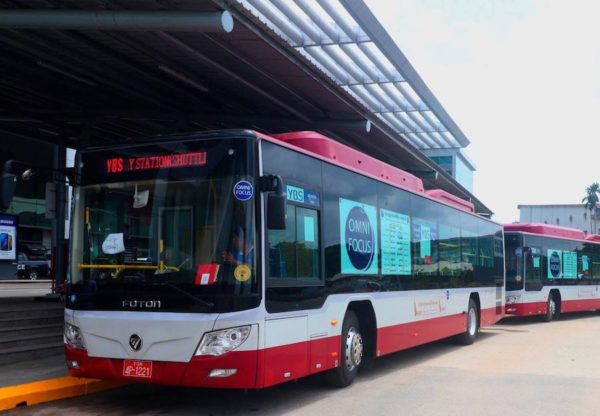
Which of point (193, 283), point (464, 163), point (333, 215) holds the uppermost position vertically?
point (464, 163)

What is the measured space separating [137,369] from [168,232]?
1498 millimetres

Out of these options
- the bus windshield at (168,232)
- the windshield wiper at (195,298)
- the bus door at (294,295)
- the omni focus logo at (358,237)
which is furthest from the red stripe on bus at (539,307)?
the windshield wiper at (195,298)

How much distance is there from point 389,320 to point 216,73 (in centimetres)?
626

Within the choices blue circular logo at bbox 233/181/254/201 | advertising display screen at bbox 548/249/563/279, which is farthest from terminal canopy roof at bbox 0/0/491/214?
advertising display screen at bbox 548/249/563/279

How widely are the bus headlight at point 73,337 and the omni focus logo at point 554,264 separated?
698 inches

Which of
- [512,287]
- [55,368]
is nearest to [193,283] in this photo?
[55,368]

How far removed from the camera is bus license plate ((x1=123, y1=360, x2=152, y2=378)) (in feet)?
22.1

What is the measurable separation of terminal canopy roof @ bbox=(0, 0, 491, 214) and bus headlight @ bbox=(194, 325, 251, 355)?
2.77 m

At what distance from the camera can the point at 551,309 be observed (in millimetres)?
21422

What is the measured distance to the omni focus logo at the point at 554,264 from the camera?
21420 millimetres

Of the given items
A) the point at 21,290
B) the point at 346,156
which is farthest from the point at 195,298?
the point at 21,290

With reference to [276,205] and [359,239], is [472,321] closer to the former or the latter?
[359,239]

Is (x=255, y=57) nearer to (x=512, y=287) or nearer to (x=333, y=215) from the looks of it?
(x=333, y=215)

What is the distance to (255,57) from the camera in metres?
11.8
